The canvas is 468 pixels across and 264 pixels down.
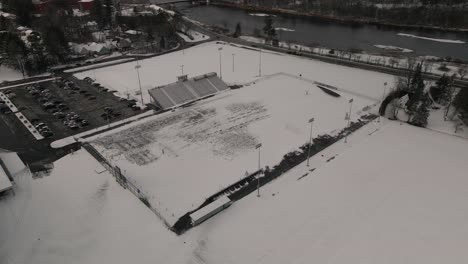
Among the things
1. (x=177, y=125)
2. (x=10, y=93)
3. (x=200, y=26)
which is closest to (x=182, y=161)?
(x=177, y=125)

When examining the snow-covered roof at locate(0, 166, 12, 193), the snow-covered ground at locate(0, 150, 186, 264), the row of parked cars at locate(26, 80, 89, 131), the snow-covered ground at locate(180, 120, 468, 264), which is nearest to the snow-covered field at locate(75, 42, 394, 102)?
the row of parked cars at locate(26, 80, 89, 131)

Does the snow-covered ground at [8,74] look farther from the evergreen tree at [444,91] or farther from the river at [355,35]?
the evergreen tree at [444,91]

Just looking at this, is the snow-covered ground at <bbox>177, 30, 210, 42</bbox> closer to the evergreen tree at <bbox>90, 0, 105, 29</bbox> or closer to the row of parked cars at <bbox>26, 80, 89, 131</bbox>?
the evergreen tree at <bbox>90, 0, 105, 29</bbox>

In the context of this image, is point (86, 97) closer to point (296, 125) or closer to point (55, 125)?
point (55, 125)

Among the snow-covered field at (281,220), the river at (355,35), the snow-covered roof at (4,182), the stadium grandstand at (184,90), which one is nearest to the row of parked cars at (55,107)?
the snow-covered field at (281,220)

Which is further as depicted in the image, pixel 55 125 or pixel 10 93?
pixel 10 93

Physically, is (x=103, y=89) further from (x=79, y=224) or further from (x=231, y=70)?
(x=79, y=224)
